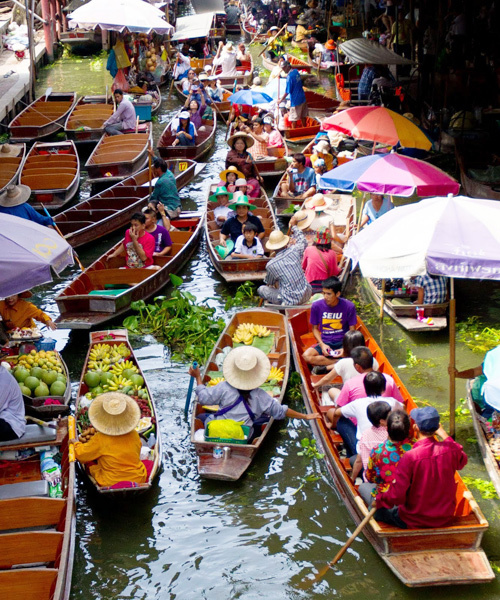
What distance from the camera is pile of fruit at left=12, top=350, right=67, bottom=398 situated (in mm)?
7785

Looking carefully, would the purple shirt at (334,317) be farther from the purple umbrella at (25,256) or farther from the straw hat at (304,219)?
the straw hat at (304,219)

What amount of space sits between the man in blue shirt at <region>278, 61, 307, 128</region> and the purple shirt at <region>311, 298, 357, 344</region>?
10012 mm

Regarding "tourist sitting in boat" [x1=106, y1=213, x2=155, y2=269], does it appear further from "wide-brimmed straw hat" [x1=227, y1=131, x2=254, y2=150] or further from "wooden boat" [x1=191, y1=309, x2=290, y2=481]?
"wide-brimmed straw hat" [x1=227, y1=131, x2=254, y2=150]

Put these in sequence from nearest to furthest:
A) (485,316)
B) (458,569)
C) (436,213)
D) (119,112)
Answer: (458,569) < (436,213) < (485,316) < (119,112)

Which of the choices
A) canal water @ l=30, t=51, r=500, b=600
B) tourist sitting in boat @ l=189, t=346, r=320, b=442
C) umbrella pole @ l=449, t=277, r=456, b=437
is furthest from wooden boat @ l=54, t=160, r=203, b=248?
umbrella pole @ l=449, t=277, r=456, b=437

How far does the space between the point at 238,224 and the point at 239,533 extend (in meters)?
5.64

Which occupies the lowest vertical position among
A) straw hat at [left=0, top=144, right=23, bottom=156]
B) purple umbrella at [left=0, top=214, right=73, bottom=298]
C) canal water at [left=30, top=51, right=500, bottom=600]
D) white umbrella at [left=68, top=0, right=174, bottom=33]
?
canal water at [left=30, top=51, right=500, bottom=600]

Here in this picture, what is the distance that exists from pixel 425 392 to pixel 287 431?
5.37 ft

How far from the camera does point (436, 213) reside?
673cm

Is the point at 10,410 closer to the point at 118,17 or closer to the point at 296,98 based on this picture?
the point at 296,98

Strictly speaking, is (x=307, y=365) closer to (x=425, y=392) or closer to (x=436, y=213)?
(x=425, y=392)

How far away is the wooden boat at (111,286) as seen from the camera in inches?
377

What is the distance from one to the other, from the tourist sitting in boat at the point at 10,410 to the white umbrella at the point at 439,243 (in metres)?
3.23

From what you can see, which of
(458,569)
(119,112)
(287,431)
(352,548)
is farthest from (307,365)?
(119,112)
